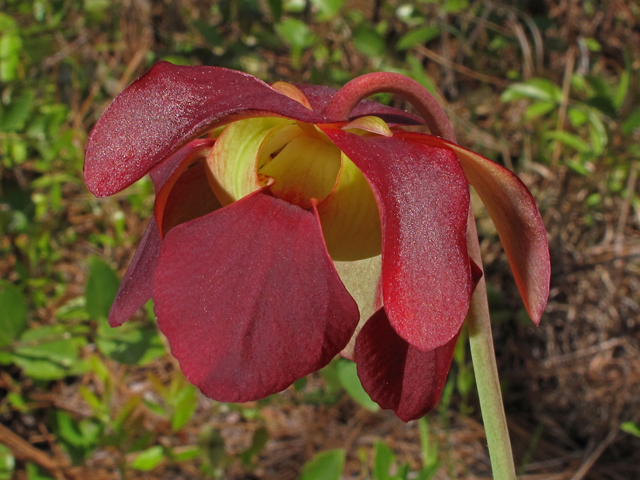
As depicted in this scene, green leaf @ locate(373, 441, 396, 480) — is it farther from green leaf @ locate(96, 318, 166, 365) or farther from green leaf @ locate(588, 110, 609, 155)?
green leaf @ locate(588, 110, 609, 155)

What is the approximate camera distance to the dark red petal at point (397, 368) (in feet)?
1.43

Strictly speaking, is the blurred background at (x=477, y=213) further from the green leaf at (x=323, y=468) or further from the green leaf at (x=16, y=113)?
the green leaf at (x=323, y=468)

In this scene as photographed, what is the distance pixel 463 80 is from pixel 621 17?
641mm

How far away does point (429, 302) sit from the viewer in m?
0.37

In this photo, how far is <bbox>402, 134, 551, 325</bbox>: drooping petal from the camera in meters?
0.40

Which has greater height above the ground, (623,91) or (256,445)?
(623,91)

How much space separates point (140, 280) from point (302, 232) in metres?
0.14

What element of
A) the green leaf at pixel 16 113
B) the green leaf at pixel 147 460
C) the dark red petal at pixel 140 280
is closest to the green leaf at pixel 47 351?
the green leaf at pixel 147 460

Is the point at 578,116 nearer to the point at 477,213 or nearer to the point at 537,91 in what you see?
the point at 537,91

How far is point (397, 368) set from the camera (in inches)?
17.4

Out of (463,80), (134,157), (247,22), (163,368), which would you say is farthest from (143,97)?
(463,80)

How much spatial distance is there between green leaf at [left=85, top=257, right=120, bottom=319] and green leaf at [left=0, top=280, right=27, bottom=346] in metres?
0.12

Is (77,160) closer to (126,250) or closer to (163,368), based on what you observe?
(126,250)

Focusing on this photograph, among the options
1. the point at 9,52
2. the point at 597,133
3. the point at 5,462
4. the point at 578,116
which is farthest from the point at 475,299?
the point at 9,52
